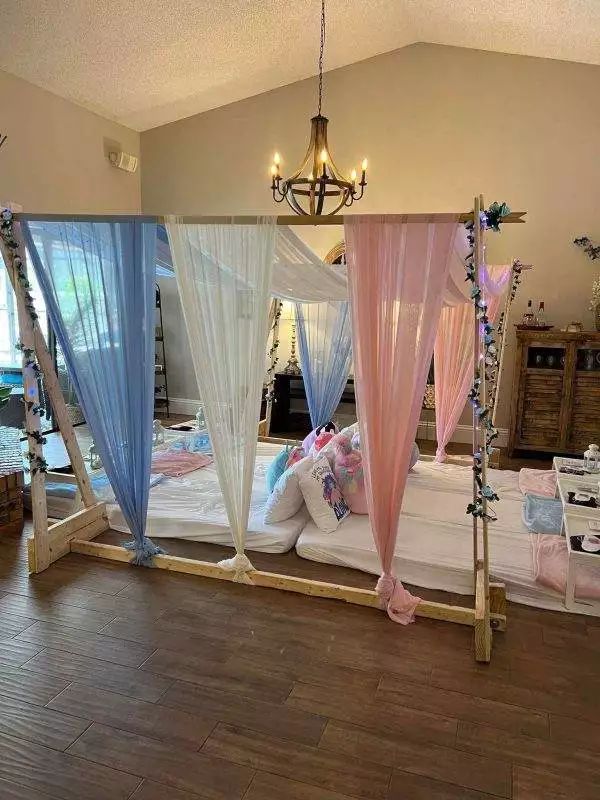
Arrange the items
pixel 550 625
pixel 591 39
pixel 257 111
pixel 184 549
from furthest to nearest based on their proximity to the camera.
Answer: pixel 257 111 < pixel 591 39 < pixel 184 549 < pixel 550 625

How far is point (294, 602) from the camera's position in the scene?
2.80 metres

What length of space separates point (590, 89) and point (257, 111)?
11.0 feet

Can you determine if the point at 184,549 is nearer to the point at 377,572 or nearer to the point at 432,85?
the point at 377,572

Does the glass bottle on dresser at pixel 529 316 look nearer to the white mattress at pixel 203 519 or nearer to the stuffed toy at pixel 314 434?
the stuffed toy at pixel 314 434

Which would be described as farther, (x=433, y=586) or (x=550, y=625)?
(x=433, y=586)

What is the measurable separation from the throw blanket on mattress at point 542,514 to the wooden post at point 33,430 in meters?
2.86

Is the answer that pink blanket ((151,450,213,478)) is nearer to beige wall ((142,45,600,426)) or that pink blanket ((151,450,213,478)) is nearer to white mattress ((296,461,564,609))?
white mattress ((296,461,564,609))

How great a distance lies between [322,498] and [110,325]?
1588 millimetres

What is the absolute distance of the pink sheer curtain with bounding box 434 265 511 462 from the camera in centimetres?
482

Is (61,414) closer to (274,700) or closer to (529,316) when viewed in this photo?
(274,700)

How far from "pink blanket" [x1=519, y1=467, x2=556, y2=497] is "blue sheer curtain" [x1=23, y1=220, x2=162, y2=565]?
2807mm

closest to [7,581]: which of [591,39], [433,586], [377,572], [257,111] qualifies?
[377,572]

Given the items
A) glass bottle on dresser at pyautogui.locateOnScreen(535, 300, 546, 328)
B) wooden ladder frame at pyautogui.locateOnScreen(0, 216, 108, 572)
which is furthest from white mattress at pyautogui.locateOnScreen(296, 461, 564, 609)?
glass bottle on dresser at pyautogui.locateOnScreen(535, 300, 546, 328)

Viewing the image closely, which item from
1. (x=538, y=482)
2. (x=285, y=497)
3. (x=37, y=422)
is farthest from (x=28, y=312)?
(x=538, y=482)
